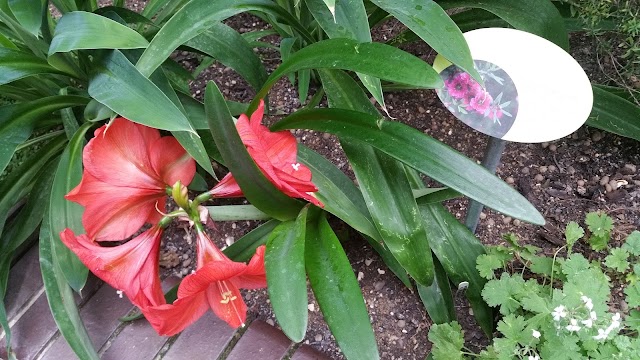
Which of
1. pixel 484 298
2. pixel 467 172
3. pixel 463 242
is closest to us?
pixel 467 172

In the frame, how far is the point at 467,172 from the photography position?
95 centimetres

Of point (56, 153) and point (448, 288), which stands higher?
point (56, 153)

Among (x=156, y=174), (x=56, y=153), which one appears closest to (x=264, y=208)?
(x=156, y=174)

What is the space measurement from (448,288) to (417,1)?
0.60 metres

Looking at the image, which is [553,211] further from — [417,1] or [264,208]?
[264,208]

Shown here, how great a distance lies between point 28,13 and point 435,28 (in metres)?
0.72

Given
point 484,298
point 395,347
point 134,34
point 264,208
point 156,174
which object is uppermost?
point 134,34

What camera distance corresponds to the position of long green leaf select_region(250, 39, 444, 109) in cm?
90

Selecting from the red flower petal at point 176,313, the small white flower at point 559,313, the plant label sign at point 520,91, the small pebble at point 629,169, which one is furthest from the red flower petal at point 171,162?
the small pebble at point 629,169

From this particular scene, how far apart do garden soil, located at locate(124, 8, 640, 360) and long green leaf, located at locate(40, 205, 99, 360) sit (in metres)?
0.27

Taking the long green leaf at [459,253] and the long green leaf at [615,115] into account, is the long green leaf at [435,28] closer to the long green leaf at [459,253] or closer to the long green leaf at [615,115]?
the long green leaf at [459,253]

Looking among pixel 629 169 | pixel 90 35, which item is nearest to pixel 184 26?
pixel 90 35

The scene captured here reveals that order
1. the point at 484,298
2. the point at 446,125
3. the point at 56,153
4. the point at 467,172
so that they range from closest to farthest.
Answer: the point at 467,172 → the point at 484,298 → the point at 56,153 → the point at 446,125

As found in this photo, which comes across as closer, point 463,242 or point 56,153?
point 463,242
